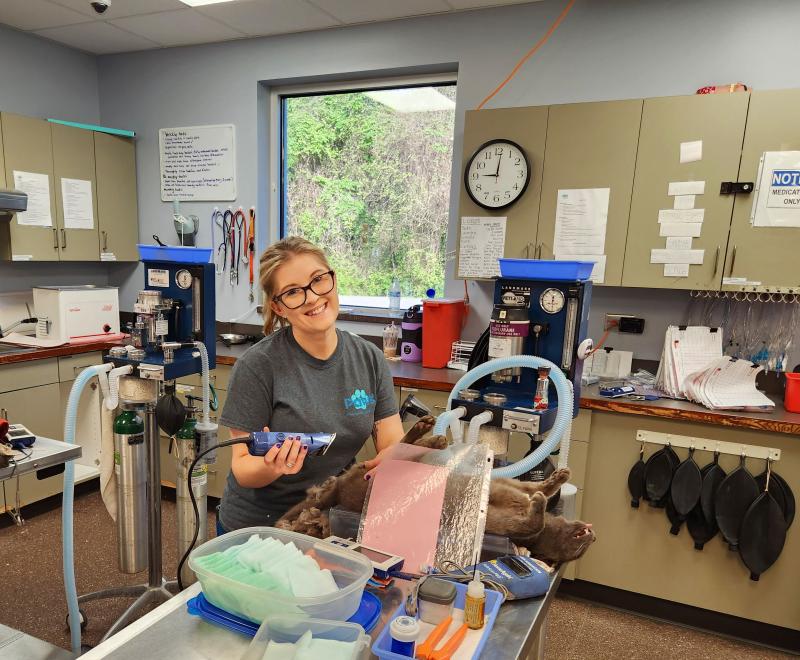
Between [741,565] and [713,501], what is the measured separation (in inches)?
11.5

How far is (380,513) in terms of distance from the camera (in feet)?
3.48

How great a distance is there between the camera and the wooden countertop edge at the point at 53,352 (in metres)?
2.76

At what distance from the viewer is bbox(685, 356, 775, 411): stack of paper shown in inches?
86.1

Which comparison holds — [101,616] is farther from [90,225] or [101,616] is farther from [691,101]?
[691,101]

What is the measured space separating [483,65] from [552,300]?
1756 mm

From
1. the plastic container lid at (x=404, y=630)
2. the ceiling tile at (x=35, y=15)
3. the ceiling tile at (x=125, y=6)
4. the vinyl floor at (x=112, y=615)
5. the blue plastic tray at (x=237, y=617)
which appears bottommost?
the vinyl floor at (x=112, y=615)

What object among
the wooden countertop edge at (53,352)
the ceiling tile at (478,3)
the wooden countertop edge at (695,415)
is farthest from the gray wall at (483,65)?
the wooden countertop edge at (53,352)

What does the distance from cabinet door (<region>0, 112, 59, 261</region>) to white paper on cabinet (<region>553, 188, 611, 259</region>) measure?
3.00m

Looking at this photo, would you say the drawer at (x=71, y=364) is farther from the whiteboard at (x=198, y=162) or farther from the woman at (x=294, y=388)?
the woman at (x=294, y=388)

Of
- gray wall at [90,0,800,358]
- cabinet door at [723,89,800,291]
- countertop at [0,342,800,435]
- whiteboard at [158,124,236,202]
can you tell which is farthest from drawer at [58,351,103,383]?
cabinet door at [723,89,800,291]

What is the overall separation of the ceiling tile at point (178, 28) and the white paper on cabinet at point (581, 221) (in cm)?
227

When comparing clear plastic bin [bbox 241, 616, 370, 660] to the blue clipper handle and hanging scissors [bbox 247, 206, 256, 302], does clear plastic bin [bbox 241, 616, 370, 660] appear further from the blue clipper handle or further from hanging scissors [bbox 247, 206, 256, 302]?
hanging scissors [bbox 247, 206, 256, 302]

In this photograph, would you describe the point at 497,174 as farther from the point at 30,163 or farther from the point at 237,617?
the point at 30,163

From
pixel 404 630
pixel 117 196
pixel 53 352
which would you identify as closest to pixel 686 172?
pixel 404 630
